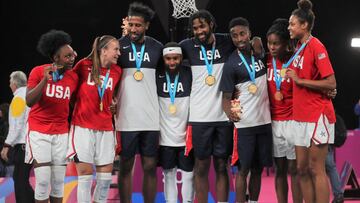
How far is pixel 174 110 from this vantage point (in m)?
5.86

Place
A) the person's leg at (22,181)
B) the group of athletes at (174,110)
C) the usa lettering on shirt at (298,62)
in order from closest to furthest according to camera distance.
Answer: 1. the usa lettering on shirt at (298,62)
2. the group of athletes at (174,110)
3. the person's leg at (22,181)

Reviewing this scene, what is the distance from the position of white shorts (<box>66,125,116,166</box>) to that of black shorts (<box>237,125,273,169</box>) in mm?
1263

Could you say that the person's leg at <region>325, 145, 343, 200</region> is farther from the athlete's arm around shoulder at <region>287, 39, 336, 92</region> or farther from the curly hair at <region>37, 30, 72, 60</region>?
the curly hair at <region>37, 30, 72, 60</region>

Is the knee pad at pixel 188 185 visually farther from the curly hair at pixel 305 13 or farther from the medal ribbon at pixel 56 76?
the curly hair at pixel 305 13

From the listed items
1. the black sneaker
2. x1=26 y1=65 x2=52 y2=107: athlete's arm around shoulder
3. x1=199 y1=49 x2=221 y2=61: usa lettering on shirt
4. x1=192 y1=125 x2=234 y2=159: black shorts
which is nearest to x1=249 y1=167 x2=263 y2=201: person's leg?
x1=192 y1=125 x2=234 y2=159: black shorts

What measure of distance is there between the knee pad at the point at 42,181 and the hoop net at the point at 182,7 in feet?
11.0

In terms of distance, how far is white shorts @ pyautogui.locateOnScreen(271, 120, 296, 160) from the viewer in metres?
5.82

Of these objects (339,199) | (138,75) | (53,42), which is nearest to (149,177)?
(138,75)

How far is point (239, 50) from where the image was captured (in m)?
5.87

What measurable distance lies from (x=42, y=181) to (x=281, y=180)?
2.35m

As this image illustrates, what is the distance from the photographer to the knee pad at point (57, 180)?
5.54 metres

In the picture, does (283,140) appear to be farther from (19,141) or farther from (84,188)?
(19,141)

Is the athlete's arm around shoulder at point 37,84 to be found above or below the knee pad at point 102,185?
above

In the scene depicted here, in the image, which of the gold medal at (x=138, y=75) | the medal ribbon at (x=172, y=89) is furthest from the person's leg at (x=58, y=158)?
the medal ribbon at (x=172, y=89)
